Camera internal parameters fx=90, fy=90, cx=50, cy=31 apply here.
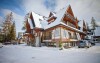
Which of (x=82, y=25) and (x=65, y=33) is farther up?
(x=82, y=25)

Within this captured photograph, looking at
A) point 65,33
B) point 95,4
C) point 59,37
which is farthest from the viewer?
point 65,33

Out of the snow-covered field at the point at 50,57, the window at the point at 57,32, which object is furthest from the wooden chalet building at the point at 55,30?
the snow-covered field at the point at 50,57

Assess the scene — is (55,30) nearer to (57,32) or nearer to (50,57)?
(57,32)

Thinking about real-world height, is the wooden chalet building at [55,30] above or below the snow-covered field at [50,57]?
above

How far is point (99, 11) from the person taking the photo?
220 inches

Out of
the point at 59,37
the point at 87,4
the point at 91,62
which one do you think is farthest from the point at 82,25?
the point at 91,62

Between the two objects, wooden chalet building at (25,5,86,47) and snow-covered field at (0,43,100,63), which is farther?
wooden chalet building at (25,5,86,47)

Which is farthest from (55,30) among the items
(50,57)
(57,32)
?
(50,57)

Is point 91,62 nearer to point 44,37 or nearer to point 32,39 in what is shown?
point 44,37

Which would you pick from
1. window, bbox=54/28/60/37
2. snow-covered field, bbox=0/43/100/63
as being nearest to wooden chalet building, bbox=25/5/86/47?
window, bbox=54/28/60/37

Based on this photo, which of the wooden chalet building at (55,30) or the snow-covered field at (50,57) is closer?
the snow-covered field at (50,57)

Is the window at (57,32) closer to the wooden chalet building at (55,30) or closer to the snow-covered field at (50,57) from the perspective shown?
the wooden chalet building at (55,30)

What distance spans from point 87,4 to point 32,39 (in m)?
10.7

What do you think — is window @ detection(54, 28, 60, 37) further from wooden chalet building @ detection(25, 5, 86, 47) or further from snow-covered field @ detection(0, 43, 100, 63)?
snow-covered field @ detection(0, 43, 100, 63)
